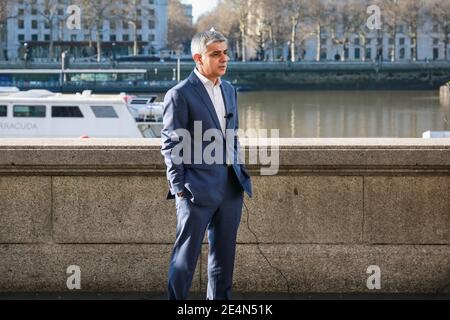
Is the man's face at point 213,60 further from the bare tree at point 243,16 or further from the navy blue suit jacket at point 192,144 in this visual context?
the bare tree at point 243,16

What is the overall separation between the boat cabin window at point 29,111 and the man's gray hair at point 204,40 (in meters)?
25.9

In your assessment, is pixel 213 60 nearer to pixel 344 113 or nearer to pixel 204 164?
pixel 204 164

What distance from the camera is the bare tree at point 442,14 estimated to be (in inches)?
3944

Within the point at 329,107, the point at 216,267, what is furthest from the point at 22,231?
the point at 329,107

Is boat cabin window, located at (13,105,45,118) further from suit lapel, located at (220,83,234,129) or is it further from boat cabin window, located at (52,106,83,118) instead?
suit lapel, located at (220,83,234,129)

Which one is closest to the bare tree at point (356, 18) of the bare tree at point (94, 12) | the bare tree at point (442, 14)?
the bare tree at point (442, 14)

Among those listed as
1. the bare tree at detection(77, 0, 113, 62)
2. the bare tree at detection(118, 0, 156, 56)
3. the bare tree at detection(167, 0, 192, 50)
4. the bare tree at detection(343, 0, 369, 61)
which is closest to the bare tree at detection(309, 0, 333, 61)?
the bare tree at detection(343, 0, 369, 61)

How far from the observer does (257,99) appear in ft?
239

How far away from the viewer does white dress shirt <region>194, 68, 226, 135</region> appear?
14.8ft

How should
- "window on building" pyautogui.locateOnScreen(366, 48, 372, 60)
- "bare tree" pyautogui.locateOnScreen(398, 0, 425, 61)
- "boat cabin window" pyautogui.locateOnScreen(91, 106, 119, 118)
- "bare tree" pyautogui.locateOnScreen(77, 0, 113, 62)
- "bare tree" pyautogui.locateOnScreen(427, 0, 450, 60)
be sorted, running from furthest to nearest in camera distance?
1. "window on building" pyautogui.locateOnScreen(366, 48, 372, 60)
2. "bare tree" pyautogui.locateOnScreen(398, 0, 425, 61)
3. "bare tree" pyautogui.locateOnScreen(77, 0, 113, 62)
4. "bare tree" pyautogui.locateOnScreen(427, 0, 450, 60)
5. "boat cabin window" pyautogui.locateOnScreen(91, 106, 119, 118)

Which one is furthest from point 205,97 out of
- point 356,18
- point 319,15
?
point 356,18

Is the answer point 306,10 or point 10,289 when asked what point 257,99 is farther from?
point 10,289

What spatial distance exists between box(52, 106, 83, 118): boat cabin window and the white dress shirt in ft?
83.7
